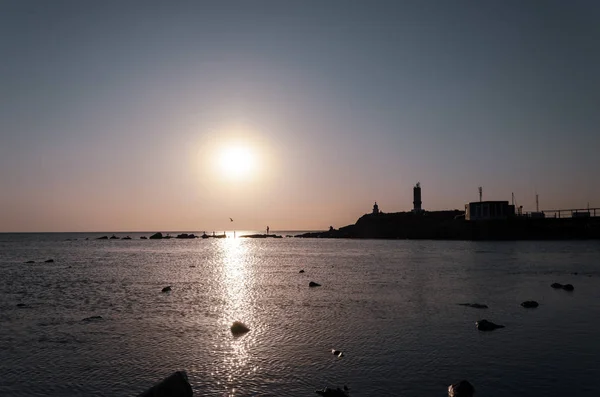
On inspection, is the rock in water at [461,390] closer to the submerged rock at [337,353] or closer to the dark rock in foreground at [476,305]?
the submerged rock at [337,353]

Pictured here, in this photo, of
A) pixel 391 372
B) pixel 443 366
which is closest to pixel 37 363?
pixel 391 372

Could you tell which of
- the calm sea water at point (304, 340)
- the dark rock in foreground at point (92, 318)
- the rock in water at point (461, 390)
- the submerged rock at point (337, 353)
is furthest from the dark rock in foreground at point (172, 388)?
the dark rock in foreground at point (92, 318)

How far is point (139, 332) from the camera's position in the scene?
22.4 metres

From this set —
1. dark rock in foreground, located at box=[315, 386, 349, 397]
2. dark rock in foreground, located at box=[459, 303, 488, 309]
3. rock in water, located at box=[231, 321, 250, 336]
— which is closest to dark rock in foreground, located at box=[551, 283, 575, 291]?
dark rock in foreground, located at box=[459, 303, 488, 309]

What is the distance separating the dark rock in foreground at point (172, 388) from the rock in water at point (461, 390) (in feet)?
27.4

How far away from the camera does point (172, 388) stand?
12.7 m

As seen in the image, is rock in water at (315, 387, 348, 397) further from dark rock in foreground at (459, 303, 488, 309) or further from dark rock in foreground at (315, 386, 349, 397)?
dark rock in foreground at (459, 303, 488, 309)

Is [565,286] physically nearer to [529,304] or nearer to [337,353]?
[529,304]

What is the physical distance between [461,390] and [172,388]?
357 inches

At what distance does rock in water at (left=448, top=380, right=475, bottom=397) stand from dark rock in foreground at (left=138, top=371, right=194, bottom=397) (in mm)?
8358

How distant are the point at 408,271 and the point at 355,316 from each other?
27.3 meters

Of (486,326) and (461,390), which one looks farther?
(486,326)

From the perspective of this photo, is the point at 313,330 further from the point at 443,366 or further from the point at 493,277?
the point at 493,277

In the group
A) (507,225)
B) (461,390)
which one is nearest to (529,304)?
(461,390)
